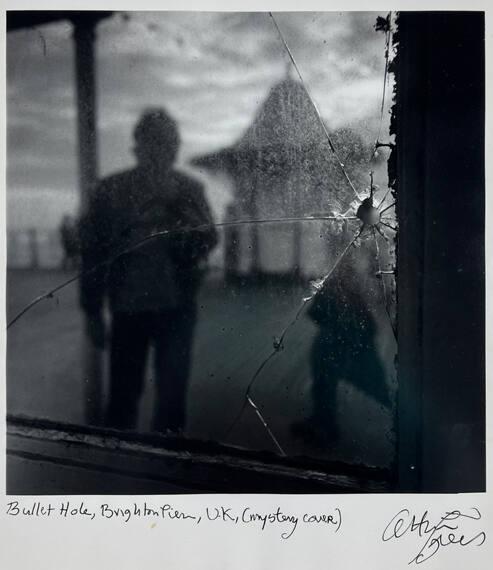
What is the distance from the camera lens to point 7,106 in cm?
104

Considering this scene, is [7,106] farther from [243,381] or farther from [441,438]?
[441,438]

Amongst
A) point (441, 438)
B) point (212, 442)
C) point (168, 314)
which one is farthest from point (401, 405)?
point (168, 314)

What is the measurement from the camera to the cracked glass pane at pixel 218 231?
1.04 m

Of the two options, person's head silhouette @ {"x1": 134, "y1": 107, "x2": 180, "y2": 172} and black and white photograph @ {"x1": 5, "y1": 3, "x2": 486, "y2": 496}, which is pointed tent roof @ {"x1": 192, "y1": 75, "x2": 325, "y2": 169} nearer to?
black and white photograph @ {"x1": 5, "y1": 3, "x2": 486, "y2": 496}

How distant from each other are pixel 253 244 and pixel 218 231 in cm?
8

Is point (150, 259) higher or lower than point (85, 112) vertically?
lower

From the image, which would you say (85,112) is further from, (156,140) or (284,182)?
(284,182)

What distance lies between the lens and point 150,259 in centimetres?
107

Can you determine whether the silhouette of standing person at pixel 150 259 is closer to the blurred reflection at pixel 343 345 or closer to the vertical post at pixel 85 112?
the vertical post at pixel 85 112

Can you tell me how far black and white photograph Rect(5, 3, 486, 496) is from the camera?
3.37 ft
